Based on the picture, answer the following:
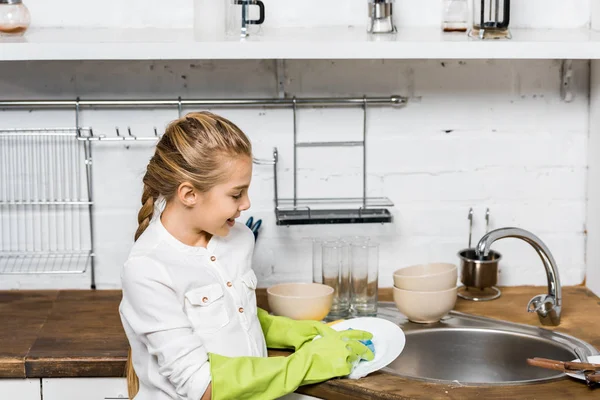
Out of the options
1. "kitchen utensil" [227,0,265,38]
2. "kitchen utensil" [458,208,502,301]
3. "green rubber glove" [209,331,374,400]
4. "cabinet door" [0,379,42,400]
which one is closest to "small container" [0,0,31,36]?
"kitchen utensil" [227,0,265,38]

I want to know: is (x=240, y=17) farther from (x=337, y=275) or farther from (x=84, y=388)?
(x=84, y=388)

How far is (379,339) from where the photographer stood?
5.81 feet

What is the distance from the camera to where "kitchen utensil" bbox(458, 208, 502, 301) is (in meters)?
2.07

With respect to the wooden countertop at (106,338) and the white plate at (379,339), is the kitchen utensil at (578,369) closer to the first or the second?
the wooden countertop at (106,338)

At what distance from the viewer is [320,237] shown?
2.20 meters

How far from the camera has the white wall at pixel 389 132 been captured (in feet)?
6.93

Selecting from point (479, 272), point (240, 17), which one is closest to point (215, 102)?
point (240, 17)

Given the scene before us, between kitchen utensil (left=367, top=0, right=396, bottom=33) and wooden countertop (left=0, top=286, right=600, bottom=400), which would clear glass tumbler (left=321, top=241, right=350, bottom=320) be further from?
kitchen utensil (left=367, top=0, right=396, bottom=33)

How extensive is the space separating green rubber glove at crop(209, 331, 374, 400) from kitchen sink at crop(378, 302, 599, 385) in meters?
0.31

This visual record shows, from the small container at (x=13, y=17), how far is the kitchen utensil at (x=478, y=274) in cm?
119

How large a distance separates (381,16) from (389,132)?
333 mm

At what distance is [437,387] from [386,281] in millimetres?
692

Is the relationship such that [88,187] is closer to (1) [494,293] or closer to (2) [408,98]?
(2) [408,98]

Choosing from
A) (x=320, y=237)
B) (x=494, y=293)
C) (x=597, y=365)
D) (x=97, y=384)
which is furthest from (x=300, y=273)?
(x=597, y=365)
